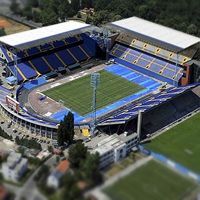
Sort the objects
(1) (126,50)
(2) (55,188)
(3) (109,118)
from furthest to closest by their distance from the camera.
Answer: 1. (1) (126,50)
2. (3) (109,118)
3. (2) (55,188)

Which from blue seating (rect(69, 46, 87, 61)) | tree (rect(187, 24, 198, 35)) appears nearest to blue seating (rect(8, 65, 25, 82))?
blue seating (rect(69, 46, 87, 61))

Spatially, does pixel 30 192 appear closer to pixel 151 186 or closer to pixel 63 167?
pixel 63 167

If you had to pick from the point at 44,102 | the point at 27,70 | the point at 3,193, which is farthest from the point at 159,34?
the point at 3,193

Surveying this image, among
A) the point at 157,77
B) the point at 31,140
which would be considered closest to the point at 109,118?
the point at 31,140

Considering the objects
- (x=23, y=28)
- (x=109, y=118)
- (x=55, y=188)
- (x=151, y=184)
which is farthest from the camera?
(x=23, y=28)

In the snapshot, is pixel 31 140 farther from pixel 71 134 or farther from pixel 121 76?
pixel 121 76

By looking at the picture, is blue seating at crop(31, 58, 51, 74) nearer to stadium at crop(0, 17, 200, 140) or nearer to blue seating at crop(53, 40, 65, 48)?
stadium at crop(0, 17, 200, 140)

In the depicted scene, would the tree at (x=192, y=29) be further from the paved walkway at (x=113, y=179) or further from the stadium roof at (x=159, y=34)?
the paved walkway at (x=113, y=179)
